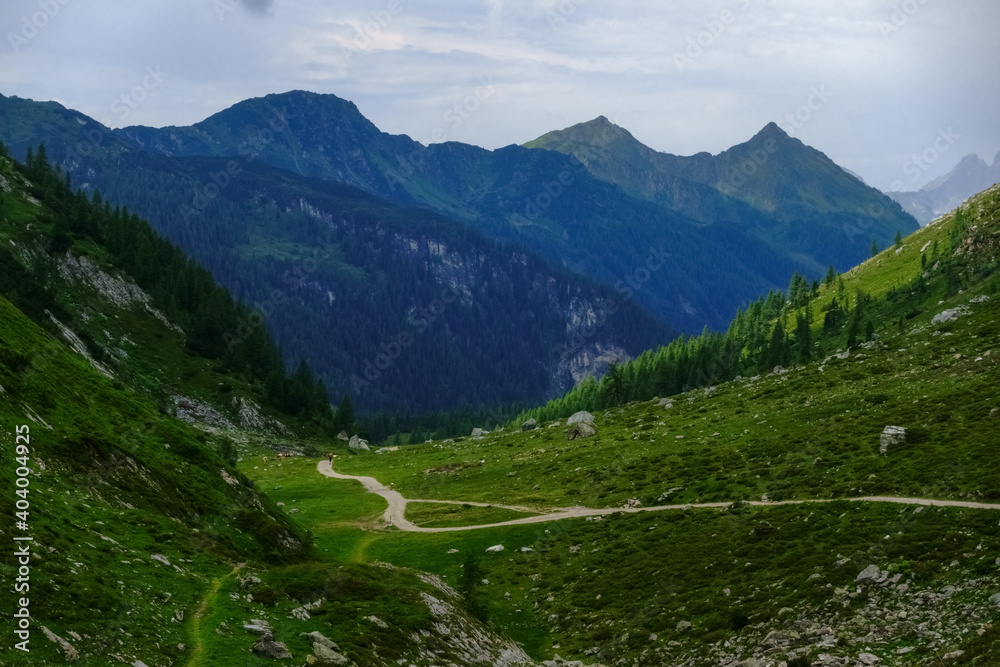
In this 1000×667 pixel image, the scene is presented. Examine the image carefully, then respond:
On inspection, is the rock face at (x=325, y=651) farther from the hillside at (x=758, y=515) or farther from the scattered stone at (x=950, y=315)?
the scattered stone at (x=950, y=315)

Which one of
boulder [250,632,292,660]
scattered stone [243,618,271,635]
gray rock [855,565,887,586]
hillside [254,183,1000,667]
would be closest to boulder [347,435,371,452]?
hillside [254,183,1000,667]

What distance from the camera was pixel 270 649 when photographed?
97.7ft

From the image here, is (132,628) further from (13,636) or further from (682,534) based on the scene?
(682,534)

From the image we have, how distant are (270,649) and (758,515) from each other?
35795 mm

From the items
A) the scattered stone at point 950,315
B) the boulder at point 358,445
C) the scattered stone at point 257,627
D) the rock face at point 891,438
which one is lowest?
the boulder at point 358,445

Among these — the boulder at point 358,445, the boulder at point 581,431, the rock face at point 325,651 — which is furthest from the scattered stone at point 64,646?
the boulder at point 358,445

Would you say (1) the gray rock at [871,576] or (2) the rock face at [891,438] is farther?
(2) the rock face at [891,438]

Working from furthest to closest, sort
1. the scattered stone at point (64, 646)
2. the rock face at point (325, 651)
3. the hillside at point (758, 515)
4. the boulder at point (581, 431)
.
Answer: the boulder at point (581, 431) < the hillside at point (758, 515) < the rock face at point (325, 651) < the scattered stone at point (64, 646)

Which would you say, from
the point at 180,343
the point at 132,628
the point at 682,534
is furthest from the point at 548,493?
the point at 180,343

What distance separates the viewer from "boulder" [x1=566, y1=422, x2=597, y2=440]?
105 meters

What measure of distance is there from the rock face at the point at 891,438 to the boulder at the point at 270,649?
4612cm

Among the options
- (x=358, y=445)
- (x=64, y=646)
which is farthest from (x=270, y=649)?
(x=358, y=445)

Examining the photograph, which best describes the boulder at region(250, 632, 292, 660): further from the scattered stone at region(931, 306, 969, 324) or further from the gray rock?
the scattered stone at region(931, 306, 969, 324)

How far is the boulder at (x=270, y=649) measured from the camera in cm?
2958
